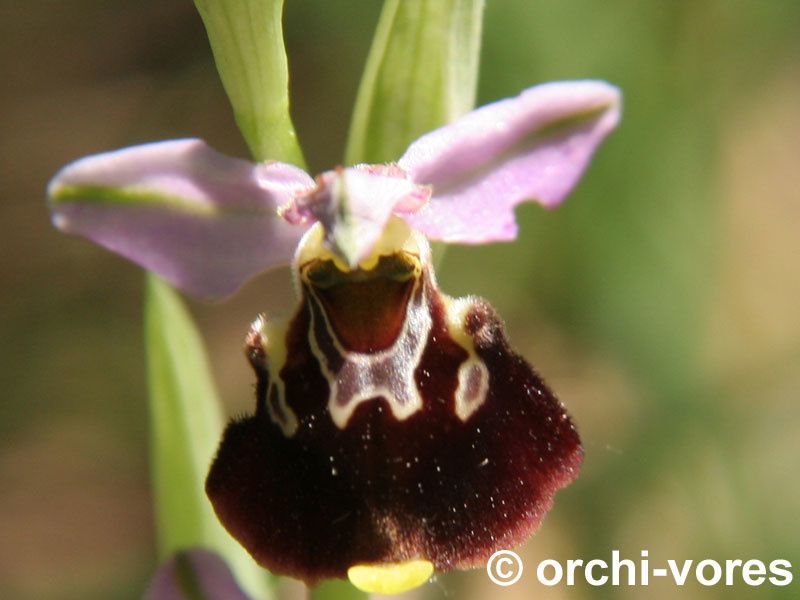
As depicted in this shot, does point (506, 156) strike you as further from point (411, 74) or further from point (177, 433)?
point (177, 433)


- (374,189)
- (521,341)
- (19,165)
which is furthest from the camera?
(19,165)

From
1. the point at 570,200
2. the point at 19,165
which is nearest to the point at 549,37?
the point at 570,200

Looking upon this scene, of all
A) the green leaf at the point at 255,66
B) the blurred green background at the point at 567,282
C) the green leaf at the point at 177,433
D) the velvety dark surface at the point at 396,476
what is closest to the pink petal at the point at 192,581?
the green leaf at the point at 177,433

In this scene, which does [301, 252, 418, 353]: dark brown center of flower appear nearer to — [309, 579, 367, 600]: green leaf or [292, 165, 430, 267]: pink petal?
[292, 165, 430, 267]: pink petal

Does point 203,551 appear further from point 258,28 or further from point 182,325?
point 258,28

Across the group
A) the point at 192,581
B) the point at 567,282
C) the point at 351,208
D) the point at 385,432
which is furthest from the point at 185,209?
the point at 567,282

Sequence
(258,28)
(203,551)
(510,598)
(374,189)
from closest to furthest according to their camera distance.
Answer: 1. (374,189)
2. (258,28)
3. (203,551)
4. (510,598)

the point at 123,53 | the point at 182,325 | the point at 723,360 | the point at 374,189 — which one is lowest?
the point at 374,189
